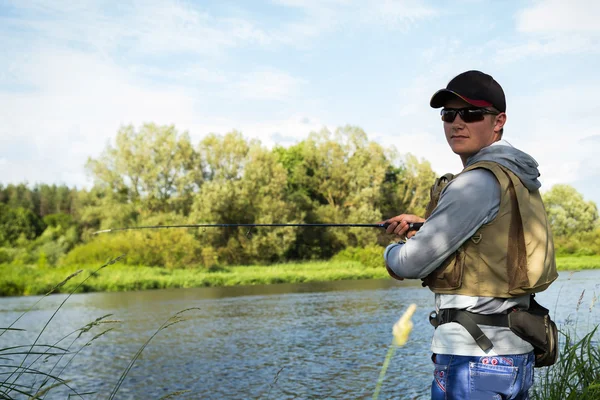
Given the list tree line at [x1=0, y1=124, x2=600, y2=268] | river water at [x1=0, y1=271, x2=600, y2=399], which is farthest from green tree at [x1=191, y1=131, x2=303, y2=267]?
river water at [x1=0, y1=271, x2=600, y2=399]

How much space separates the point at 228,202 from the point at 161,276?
8.86 meters

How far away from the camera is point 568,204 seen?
4838cm

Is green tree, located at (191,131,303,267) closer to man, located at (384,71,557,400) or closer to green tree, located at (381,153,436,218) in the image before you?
green tree, located at (381,153,436,218)

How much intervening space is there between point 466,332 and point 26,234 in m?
47.6

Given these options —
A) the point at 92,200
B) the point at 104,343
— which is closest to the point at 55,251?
the point at 92,200

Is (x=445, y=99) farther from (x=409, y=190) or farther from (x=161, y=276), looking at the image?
(x=409, y=190)

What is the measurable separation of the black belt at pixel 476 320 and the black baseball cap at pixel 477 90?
73cm

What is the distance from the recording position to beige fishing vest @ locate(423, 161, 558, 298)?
1.96 metres

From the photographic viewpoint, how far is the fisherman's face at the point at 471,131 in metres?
2.18

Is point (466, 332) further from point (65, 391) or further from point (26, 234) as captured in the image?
point (26, 234)

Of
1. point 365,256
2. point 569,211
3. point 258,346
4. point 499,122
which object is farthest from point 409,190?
point 499,122

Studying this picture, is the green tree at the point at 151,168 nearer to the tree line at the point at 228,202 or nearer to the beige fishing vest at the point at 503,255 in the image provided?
the tree line at the point at 228,202

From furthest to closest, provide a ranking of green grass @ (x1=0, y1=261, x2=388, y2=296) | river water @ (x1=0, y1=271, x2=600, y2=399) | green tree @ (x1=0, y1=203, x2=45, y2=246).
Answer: green tree @ (x1=0, y1=203, x2=45, y2=246) < green grass @ (x1=0, y1=261, x2=388, y2=296) < river water @ (x1=0, y1=271, x2=600, y2=399)

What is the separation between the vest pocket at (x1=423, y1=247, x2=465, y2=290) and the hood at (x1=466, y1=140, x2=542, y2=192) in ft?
1.03
